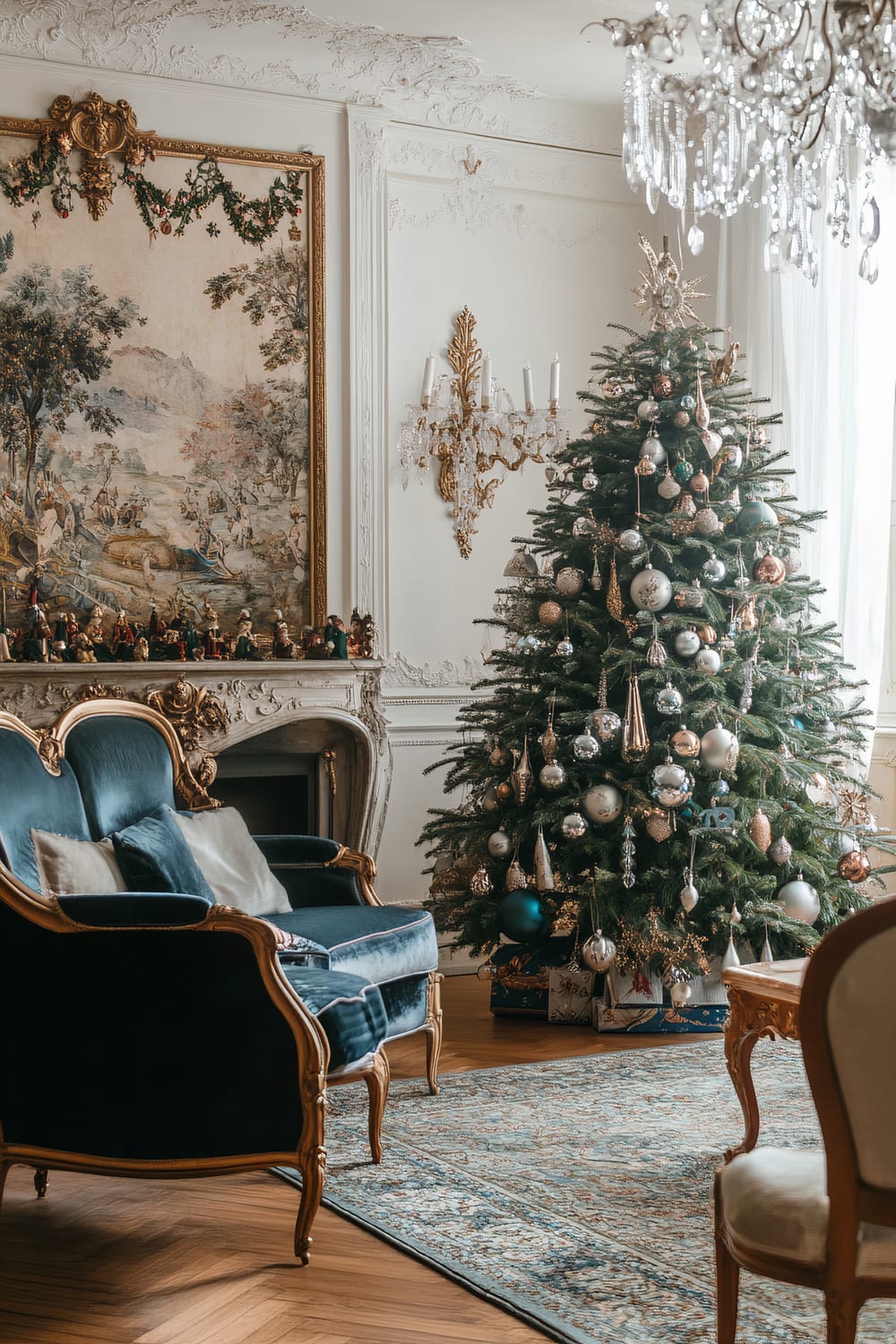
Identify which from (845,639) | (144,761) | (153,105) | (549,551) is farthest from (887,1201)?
(153,105)

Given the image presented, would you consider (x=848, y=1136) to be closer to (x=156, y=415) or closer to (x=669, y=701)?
(x=669, y=701)

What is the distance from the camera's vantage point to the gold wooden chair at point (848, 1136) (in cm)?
175

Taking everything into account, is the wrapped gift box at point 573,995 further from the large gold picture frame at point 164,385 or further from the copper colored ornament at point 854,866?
the large gold picture frame at point 164,385

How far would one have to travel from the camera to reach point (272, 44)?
18.3ft

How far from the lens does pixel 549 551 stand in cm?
499

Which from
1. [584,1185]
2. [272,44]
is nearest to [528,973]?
[584,1185]

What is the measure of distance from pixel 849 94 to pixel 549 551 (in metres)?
2.07

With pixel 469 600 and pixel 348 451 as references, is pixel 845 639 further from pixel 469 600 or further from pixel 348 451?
pixel 348 451

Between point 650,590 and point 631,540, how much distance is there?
183mm

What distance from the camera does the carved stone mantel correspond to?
16.6 feet

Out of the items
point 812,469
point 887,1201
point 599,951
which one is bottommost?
point 599,951

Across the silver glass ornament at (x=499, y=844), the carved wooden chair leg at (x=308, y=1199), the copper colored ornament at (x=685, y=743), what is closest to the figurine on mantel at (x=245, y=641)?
the silver glass ornament at (x=499, y=844)

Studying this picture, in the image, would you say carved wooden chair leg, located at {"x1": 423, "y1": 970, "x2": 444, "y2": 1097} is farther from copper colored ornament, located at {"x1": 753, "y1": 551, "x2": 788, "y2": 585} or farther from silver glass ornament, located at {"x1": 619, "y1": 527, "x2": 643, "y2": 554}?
copper colored ornament, located at {"x1": 753, "y1": 551, "x2": 788, "y2": 585}

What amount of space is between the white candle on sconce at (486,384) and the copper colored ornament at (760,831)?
2347 millimetres
